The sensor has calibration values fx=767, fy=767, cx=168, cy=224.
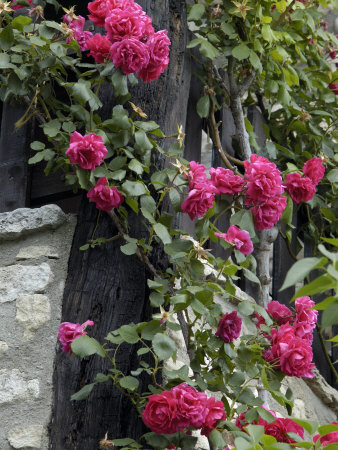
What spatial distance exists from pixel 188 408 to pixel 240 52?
4.54ft

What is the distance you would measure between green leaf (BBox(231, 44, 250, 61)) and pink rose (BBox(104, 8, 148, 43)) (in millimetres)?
621

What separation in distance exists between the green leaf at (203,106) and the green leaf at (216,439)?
3.88ft

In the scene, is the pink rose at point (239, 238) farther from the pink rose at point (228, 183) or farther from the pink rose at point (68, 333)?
the pink rose at point (68, 333)

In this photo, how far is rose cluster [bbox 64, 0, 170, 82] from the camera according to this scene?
219 cm

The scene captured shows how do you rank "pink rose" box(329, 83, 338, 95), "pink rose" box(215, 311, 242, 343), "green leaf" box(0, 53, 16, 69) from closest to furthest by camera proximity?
"pink rose" box(215, 311, 242, 343)
"green leaf" box(0, 53, 16, 69)
"pink rose" box(329, 83, 338, 95)

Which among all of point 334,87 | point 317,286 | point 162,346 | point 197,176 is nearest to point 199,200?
point 197,176

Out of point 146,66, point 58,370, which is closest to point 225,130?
point 146,66

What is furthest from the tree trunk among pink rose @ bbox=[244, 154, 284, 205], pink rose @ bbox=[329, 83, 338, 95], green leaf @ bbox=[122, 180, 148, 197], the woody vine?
pink rose @ bbox=[329, 83, 338, 95]

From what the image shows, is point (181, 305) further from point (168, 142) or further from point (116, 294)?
point (168, 142)

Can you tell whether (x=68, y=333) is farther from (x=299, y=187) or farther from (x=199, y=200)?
(x=299, y=187)

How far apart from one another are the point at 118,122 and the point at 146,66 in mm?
184

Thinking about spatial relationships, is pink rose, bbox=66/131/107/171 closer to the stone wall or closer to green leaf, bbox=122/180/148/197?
green leaf, bbox=122/180/148/197

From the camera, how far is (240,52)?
2.75 meters

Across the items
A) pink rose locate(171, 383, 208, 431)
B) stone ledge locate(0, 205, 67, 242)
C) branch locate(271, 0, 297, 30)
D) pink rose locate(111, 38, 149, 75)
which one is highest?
branch locate(271, 0, 297, 30)
